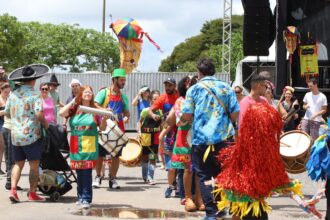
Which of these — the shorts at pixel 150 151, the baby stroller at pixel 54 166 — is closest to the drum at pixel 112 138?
the baby stroller at pixel 54 166

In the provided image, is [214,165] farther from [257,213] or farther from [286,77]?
[286,77]

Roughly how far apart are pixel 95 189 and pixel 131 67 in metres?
6.98

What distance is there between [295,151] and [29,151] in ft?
11.9

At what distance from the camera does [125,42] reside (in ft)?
59.2

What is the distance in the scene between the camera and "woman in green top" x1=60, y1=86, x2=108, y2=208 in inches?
384

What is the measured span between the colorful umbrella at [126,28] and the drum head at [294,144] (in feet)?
25.3

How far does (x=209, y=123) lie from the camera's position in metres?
8.05

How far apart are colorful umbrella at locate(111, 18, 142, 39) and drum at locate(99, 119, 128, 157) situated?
6.33 metres

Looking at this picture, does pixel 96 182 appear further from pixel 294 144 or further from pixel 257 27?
pixel 257 27

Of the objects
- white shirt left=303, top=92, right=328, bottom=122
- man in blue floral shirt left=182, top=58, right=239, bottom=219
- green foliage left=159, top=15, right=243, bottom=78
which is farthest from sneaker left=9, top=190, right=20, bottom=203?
green foliage left=159, top=15, right=243, bottom=78

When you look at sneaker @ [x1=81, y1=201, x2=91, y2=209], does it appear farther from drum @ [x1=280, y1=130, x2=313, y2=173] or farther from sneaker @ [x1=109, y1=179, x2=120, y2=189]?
drum @ [x1=280, y1=130, x2=313, y2=173]

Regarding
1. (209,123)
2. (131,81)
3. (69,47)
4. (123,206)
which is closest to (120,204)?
(123,206)

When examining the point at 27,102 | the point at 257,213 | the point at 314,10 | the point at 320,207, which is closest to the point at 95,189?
the point at 27,102

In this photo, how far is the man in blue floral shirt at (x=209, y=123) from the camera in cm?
796
